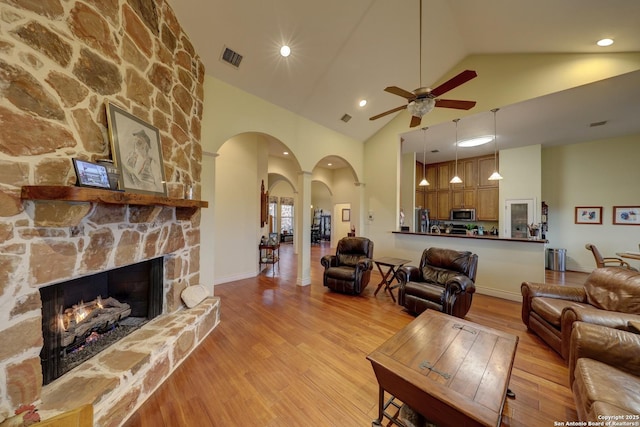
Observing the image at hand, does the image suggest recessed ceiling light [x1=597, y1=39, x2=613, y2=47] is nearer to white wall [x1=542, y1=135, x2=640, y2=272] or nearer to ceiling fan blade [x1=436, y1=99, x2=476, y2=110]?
ceiling fan blade [x1=436, y1=99, x2=476, y2=110]

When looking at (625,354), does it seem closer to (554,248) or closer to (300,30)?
(300,30)

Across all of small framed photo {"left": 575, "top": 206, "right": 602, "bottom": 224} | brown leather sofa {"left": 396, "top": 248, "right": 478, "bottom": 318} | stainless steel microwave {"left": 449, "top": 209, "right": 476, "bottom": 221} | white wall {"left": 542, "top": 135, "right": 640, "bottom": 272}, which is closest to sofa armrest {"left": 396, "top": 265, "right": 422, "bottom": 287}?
brown leather sofa {"left": 396, "top": 248, "right": 478, "bottom": 318}

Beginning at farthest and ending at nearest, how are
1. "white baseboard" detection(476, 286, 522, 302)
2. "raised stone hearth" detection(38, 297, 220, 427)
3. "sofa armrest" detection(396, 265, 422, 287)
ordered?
"white baseboard" detection(476, 286, 522, 302) < "sofa armrest" detection(396, 265, 422, 287) < "raised stone hearth" detection(38, 297, 220, 427)

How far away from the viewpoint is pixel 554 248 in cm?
600

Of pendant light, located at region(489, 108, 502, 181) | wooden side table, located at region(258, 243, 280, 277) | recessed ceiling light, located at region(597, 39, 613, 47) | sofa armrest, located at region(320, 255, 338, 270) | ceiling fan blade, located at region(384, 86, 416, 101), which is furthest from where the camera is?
wooden side table, located at region(258, 243, 280, 277)

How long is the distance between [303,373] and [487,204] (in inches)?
275

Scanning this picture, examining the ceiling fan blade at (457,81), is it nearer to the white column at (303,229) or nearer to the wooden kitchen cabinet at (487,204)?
the white column at (303,229)

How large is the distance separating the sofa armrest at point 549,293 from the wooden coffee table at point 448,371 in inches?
58.3

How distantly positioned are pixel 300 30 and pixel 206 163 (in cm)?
226

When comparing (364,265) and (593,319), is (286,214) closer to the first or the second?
(364,265)

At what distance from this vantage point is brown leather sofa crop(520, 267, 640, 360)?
74.6 inches

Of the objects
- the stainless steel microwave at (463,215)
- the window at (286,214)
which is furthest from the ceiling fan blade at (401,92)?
the window at (286,214)

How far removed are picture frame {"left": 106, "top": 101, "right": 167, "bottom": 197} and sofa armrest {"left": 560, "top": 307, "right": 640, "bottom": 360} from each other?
3.84 m

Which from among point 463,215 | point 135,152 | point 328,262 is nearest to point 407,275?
point 328,262
